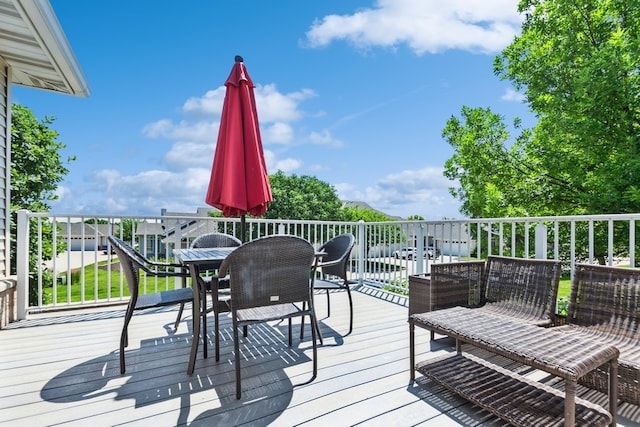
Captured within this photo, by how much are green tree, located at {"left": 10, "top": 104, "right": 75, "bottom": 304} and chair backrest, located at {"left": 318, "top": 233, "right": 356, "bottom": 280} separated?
784cm

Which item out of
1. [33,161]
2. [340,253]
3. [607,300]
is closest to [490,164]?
[340,253]

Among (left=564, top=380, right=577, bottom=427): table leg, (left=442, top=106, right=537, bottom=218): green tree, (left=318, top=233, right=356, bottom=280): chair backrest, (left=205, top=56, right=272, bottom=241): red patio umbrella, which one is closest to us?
(left=564, top=380, right=577, bottom=427): table leg

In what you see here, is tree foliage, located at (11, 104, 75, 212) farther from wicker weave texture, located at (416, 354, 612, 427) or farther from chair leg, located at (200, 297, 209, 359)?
wicker weave texture, located at (416, 354, 612, 427)

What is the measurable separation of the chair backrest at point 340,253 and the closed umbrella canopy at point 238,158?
3.14ft

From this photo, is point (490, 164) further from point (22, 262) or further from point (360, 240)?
point (22, 262)

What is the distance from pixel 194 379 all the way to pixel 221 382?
205 millimetres

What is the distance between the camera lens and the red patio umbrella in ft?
10.2

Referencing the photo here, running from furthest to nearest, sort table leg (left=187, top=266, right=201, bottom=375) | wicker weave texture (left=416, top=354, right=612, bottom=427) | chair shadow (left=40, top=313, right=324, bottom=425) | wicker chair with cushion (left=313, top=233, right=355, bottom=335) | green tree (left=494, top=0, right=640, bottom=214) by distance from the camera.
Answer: green tree (left=494, top=0, right=640, bottom=214) → wicker chair with cushion (left=313, top=233, right=355, bottom=335) → table leg (left=187, top=266, right=201, bottom=375) → chair shadow (left=40, top=313, right=324, bottom=425) → wicker weave texture (left=416, top=354, right=612, bottom=427)

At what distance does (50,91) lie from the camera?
4.83 metres

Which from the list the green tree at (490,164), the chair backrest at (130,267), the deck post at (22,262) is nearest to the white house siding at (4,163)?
the deck post at (22,262)

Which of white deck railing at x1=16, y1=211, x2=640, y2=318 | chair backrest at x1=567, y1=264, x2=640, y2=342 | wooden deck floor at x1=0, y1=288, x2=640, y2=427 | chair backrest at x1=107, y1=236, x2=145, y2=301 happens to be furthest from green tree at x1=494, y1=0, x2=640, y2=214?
chair backrest at x1=107, y1=236, x2=145, y2=301

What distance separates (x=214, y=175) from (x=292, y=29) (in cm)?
811

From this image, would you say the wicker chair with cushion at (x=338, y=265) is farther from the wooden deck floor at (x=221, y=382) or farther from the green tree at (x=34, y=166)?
the green tree at (x=34, y=166)

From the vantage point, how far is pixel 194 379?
→ 7.89 feet
